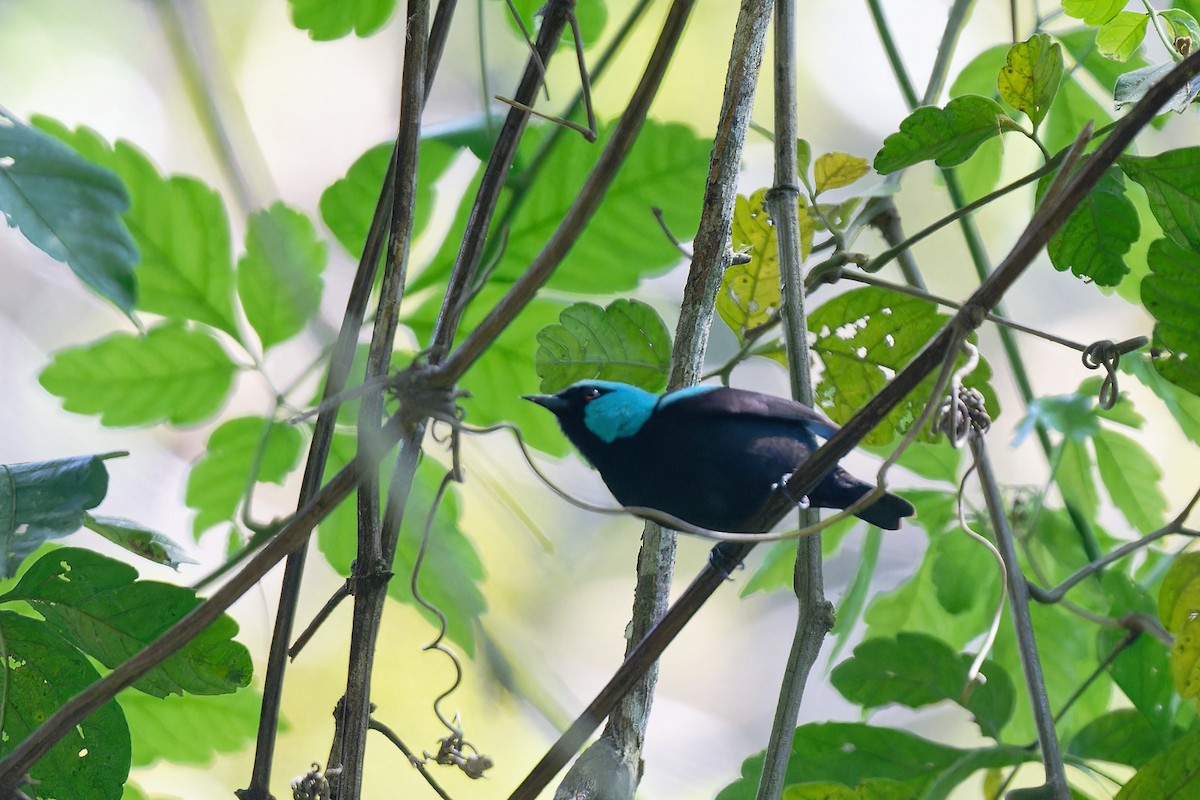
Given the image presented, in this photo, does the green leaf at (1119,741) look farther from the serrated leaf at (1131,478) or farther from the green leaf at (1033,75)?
the green leaf at (1033,75)

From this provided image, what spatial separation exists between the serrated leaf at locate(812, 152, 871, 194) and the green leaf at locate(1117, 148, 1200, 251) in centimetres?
22

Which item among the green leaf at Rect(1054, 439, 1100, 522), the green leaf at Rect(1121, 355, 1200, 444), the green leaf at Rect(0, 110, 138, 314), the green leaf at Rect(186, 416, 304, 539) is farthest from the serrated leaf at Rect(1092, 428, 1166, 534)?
the green leaf at Rect(0, 110, 138, 314)

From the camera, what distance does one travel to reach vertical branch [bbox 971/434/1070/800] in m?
0.69

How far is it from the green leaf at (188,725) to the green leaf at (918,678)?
1.90 ft

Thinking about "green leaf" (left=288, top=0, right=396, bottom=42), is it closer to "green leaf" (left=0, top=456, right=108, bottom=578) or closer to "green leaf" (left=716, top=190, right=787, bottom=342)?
"green leaf" (left=716, top=190, right=787, bottom=342)

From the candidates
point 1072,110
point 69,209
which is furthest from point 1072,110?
point 69,209

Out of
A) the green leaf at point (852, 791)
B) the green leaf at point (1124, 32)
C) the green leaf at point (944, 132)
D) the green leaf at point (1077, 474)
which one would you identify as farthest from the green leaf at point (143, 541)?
the green leaf at point (1077, 474)

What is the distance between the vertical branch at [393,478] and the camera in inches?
25.7

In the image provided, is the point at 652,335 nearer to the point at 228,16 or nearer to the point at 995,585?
the point at 995,585

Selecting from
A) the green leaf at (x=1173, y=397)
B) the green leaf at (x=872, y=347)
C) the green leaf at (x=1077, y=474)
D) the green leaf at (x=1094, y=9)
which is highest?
the green leaf at (x=1094, y=9)

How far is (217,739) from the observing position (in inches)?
38.5

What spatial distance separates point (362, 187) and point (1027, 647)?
0.72 m

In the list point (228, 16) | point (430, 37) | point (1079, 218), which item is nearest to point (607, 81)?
point (228, 16)

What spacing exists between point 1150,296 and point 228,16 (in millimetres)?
1397
